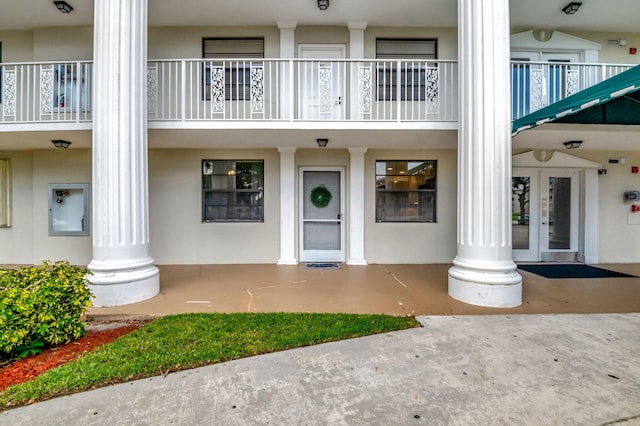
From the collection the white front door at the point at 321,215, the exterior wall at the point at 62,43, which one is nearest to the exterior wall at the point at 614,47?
the white front door at the point at 321,215

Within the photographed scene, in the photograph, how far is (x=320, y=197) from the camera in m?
7.76

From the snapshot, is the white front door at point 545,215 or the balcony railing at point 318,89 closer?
the balcony railing at point 318,89

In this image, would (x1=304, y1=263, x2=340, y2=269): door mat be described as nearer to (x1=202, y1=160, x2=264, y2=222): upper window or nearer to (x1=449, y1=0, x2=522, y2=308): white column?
(x1=202, y1=160, x2=264, y2=222): upper window

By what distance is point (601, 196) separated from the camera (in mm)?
7793

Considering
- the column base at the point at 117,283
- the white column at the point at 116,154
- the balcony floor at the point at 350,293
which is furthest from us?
the white column at the point at 116,154

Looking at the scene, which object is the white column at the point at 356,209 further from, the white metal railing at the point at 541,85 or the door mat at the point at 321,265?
the white metal railing at the point at 541,85

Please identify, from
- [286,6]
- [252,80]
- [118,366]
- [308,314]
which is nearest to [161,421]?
[118,366]

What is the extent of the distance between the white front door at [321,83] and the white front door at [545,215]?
4.79m

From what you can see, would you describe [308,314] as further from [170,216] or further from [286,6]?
[286,6]

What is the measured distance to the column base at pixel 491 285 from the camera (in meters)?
4.54

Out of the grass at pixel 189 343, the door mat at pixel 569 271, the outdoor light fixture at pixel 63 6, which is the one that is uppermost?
the outdoor light fixture at pixel 63 6

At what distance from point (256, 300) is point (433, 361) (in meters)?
2.81

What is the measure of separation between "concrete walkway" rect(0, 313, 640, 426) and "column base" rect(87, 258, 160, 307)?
247 centimetres

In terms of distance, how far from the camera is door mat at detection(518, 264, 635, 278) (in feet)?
21.2
